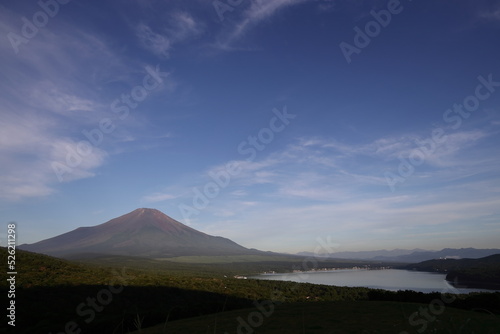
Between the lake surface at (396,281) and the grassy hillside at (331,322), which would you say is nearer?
the grassy hillside at (331,322)

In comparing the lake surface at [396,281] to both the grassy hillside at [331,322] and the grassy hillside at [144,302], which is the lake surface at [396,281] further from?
the grassy hillside at [331,322]

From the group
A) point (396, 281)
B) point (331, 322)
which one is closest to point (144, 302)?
point (331, 322)

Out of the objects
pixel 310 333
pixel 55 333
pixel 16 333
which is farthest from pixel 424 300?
pixel 16 333

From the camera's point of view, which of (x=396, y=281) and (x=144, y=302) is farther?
(x=396, y=281)

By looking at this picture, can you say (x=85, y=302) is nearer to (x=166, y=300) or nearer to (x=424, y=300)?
(x=166, y=300)

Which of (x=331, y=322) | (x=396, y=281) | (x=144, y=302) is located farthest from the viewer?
(x=396, y=281)

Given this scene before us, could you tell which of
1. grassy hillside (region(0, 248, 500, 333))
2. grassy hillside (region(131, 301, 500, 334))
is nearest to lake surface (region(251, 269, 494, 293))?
grassy hillside (region(0, 248, 500, 333))

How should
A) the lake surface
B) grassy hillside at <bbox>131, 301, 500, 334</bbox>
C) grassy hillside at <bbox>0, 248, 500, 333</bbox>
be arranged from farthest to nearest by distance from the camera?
the lake surface → grassy hillside at <bbox>0, 248, 500, 333</bbox> → grassy hillside at <bbox>131, 301, 500, 334</bbox>

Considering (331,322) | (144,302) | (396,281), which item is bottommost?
(396,281)

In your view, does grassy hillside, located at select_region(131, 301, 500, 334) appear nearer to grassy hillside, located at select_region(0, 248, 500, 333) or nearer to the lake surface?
grassy hillside, located at select_region(0, 248, 500, 333)

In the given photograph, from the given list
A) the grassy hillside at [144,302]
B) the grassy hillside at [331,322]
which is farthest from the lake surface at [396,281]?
the grassy hillside at [331,322]

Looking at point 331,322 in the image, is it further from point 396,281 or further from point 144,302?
point 396,281
